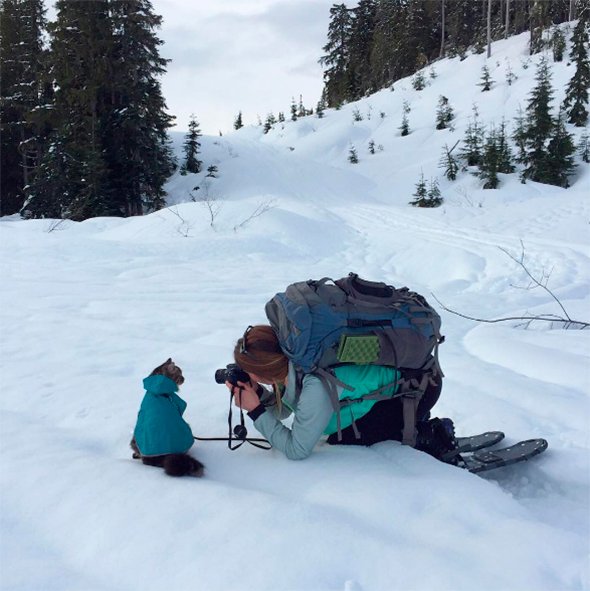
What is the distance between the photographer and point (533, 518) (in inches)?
90.7

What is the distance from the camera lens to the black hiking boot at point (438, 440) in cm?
289

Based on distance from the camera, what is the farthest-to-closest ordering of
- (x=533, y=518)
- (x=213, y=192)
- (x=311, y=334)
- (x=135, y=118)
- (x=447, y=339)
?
(x=213, y=192) < (x=135, y=118) < (x=447, y=339) < (x=311, y=334) < (x=533, y=518)

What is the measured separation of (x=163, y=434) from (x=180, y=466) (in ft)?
0.64

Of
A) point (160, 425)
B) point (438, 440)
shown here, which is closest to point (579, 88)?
point (438, 440)

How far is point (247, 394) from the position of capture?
107 inches

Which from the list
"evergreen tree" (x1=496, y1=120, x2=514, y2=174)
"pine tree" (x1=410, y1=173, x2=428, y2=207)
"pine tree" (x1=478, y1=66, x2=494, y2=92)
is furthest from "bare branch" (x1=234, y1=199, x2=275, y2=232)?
"pine tree" (x1=478, y1=66, x2=494, y2=92)

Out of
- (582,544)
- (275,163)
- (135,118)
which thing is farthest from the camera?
(275,163)

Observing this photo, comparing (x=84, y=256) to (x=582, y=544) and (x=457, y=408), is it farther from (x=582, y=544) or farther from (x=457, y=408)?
(x=582, y=544)

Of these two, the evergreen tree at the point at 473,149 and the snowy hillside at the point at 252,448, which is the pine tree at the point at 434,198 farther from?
the snowy hillside at the point at 252,448

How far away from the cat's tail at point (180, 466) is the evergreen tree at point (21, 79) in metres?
20.2

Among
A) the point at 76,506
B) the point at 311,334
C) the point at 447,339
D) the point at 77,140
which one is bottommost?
the point at 447,339

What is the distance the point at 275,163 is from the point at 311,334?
20.7 meters

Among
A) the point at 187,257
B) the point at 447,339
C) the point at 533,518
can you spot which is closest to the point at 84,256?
the point at 187,257

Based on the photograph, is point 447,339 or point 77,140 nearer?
point 447,339
